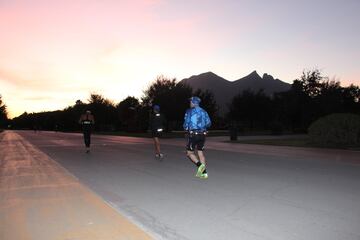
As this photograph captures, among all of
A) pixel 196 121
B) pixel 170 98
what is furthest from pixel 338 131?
pixel 170 98

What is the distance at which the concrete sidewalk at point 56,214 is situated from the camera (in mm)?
5246

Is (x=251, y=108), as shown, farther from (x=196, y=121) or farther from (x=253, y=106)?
(x=196, y=121)

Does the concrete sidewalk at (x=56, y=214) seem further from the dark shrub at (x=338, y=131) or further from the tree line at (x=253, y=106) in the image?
the tree line at (x=253, y=106)

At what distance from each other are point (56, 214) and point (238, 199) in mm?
3084

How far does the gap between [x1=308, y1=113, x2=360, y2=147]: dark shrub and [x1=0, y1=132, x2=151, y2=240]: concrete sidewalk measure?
590 inches

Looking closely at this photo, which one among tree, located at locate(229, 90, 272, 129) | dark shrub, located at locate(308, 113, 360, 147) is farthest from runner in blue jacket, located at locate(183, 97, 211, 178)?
tree, located at locate(229, 90, 272, 129)

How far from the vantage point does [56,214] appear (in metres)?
6.27

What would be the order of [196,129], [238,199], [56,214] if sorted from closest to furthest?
[56,214] → [238,199] → [196,129]

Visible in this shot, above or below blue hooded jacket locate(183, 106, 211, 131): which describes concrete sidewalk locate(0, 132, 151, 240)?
below

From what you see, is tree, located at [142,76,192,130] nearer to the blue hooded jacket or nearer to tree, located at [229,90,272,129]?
tree, located at [229,90,272,129]

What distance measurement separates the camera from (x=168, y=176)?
10.0 m

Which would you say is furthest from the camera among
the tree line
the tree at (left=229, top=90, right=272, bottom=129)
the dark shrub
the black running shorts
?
the tree at (left=229, top=90, right=272, bottom=129)

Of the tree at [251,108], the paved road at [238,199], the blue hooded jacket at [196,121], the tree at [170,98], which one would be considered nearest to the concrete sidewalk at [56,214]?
the paved road at [238,199]

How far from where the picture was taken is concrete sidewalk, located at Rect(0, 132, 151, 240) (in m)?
5.25
